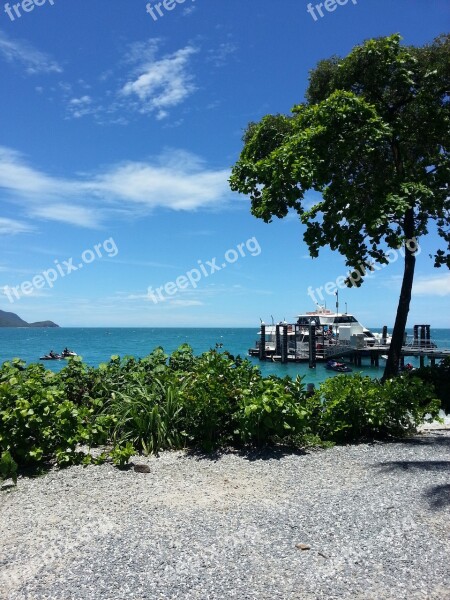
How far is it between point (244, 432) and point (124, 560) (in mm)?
2665

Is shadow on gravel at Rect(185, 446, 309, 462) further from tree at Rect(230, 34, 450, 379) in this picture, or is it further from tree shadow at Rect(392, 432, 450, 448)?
tree at Rect(230, 34, 450, 379)

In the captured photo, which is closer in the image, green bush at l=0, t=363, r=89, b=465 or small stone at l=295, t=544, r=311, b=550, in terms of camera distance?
small stone at l=295, t=544, r=311, b=550

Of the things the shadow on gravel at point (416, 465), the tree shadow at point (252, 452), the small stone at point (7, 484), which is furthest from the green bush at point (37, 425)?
the shadow on gravel at point (416, 465)

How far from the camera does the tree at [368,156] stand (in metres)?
8.05

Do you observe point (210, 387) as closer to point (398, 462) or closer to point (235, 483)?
point (235, 483)

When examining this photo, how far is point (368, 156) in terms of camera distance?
949 centimetres

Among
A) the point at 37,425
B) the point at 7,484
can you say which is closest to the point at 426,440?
the point at 37,425

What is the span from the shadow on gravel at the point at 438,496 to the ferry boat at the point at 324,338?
39674 mm

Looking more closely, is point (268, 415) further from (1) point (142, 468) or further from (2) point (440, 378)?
(2) point (440, 378)

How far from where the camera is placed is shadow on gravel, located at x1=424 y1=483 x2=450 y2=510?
161 inches

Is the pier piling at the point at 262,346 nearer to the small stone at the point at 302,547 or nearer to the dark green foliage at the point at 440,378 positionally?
the dark green foliage at the point at 440,378

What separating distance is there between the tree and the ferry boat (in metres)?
34.8

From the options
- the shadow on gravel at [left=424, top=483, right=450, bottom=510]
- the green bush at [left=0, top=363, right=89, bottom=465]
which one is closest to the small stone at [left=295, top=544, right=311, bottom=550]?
the shadow on gravel at [left=424, top=483, right=450, bottom=510]

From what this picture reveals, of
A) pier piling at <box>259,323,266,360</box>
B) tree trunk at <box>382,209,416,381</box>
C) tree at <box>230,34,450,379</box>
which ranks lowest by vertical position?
pier piling at <box>259,323,266,360</box>
